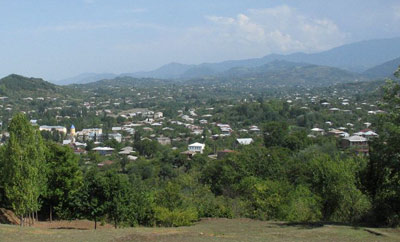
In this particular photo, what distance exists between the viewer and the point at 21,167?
15586mm

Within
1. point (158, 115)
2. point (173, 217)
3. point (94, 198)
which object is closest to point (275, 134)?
point (173, 217)

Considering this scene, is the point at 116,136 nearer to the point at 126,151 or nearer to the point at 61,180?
the point at 126,151

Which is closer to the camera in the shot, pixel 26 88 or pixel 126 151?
pixel 126 151

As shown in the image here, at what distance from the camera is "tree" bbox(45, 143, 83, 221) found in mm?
18734

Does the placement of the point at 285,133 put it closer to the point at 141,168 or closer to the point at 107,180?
the point at 141,168

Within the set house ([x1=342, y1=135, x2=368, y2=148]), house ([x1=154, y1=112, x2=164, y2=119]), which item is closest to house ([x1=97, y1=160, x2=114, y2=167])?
house ([x1=342, y1=135, x2=368, y2=148])

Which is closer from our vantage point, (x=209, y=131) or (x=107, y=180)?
(x=107, y=180)

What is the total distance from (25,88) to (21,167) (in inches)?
5047

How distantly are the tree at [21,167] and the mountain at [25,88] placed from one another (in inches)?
4535

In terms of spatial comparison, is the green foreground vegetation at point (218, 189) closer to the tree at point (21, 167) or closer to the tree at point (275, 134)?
the tree at point (21, 167)

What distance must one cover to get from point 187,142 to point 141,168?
2310 cm

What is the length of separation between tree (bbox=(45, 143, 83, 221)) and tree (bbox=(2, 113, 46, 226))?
2.57m

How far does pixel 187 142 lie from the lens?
65750 mm

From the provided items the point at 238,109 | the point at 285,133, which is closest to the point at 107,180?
the point at 285,133
